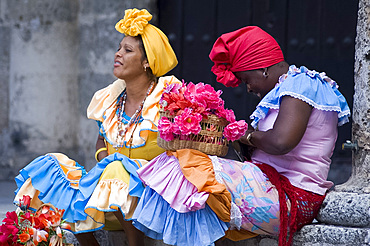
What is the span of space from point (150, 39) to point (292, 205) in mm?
1360

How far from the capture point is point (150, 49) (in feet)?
12.6

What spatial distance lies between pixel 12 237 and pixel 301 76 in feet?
5.23

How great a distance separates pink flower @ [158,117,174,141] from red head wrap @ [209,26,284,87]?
0.49 metres

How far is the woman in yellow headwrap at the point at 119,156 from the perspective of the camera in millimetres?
3330

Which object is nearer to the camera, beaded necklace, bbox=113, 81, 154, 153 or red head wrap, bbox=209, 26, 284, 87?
red head wrap, bbox=209, 26, 284, 87

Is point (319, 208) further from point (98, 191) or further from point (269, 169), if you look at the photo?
point (98, 191)

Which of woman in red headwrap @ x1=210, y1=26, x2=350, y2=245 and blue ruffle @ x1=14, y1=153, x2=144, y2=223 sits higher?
woman in red headwrap @ x1=210, y1=26, x2=350, y2=245

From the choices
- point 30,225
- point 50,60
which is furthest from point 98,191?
point 50,60

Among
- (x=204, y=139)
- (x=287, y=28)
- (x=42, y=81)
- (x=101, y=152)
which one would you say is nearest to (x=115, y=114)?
(x=101, y=152)

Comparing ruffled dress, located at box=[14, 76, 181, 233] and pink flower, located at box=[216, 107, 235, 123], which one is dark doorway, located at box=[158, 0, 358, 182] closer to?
ruffled dress, located at box=[14, 76, 181, 233]

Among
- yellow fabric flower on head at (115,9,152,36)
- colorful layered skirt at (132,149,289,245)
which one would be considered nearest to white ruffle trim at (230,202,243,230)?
colorful layered skirt at (132,149,289,245)

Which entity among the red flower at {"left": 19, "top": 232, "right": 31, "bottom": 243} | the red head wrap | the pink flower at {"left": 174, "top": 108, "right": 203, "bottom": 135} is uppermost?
the red head wrap

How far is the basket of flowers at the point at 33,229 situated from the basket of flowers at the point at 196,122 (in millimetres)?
645

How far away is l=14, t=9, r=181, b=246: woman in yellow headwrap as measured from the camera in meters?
3.33
